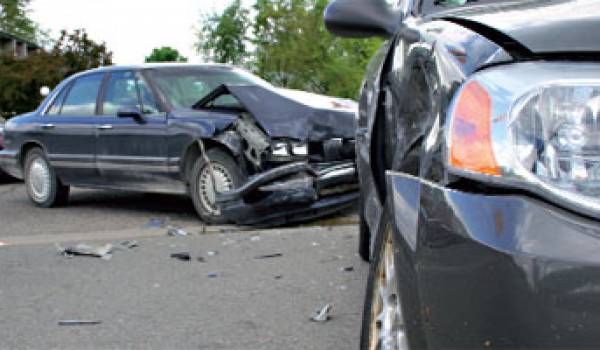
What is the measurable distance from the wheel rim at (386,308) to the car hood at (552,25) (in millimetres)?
718

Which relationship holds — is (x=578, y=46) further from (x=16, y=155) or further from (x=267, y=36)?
(x=267, y=36)

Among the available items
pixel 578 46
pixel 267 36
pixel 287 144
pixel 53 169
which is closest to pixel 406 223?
pixel 578 46

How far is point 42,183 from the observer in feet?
31.4

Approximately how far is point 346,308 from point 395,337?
1.92 metres

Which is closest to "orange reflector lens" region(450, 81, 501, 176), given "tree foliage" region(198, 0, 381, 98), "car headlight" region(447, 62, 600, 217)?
"car headlight" region(447, 62, 600, 217)

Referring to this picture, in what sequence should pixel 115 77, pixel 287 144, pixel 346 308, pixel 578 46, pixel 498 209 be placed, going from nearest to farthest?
pixel 498 209, pixel 578 46, pixel 346 308, pixel 287 144, pixel 115 77

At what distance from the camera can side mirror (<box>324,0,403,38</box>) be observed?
3205mm

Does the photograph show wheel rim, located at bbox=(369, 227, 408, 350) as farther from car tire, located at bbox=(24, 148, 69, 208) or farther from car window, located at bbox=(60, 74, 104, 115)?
car tire, located at bbox=(24, 148, 69, 208)

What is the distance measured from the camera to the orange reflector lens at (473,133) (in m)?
1.74

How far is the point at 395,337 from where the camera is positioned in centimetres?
231

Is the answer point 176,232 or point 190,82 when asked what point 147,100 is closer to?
point 190,82

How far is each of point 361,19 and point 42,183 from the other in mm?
7265

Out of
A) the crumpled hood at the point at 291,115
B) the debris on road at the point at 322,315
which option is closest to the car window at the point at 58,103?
the crumpled hood at the point at 291,115

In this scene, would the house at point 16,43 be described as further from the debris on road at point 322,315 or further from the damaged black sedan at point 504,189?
the damaged black sedan at point 504,189
